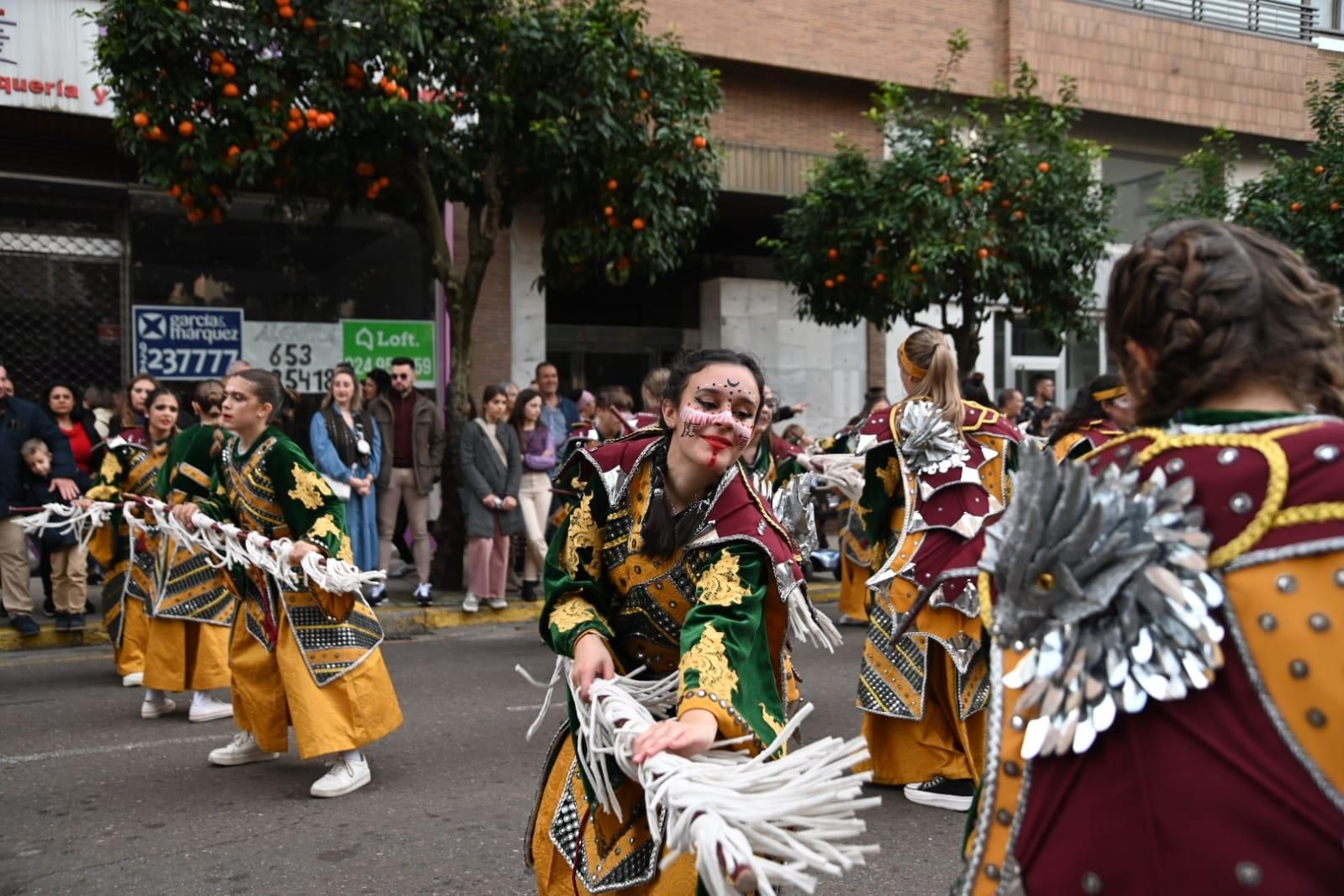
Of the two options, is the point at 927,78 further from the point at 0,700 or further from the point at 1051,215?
the point at 0,700

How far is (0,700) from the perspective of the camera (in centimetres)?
715

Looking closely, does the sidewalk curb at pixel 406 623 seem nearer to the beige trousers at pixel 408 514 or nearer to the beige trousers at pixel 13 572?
the beige trousers at pixel 13 572

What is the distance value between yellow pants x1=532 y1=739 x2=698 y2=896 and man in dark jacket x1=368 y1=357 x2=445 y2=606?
755 cm

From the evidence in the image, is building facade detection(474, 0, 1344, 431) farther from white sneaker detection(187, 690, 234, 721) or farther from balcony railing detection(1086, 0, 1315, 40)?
white sneaker detection(187, 690, 234, 721)

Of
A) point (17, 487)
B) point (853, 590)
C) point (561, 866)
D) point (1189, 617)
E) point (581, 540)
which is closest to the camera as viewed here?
point (1189, 617)

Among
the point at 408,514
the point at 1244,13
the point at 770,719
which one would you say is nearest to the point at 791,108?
the point at 408,514

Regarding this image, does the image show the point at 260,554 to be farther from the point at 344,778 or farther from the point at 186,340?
the point at 186,340

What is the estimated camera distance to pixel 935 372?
5391mm

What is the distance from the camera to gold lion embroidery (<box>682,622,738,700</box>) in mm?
2570

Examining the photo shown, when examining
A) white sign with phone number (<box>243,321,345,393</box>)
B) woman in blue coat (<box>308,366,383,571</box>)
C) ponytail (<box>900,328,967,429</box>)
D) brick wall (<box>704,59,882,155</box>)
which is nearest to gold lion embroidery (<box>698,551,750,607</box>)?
ponytail (<box>900,328,967,429</box>)

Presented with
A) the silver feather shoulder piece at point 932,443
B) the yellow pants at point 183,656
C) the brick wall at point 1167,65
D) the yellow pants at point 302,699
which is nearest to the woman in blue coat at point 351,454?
the yellow pants at point 183,656

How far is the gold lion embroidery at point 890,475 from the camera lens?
18.2 ft

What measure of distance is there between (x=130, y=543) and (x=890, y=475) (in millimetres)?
4801

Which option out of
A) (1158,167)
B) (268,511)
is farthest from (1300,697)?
(1158,167)
